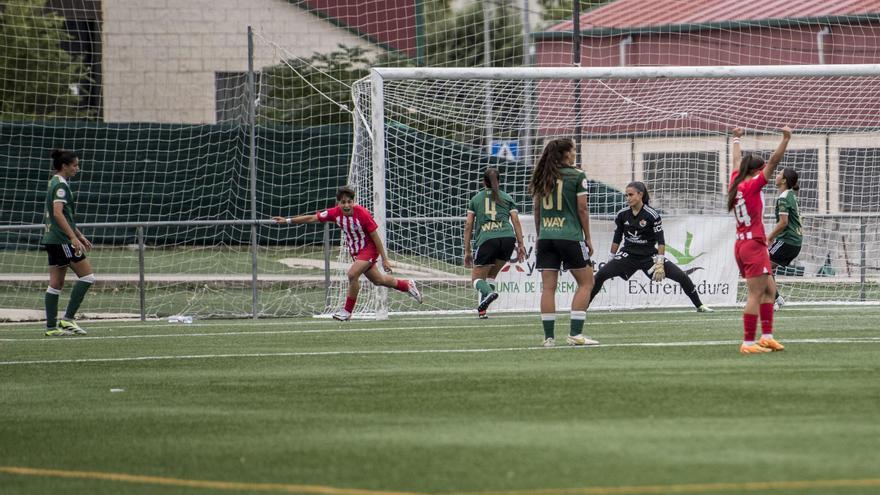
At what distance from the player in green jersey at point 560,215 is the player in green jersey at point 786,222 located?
4.56 meters

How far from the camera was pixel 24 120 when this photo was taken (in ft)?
100

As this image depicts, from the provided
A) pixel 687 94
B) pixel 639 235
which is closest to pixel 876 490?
pixel 639 235

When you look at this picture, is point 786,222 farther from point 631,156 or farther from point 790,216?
point 631,156

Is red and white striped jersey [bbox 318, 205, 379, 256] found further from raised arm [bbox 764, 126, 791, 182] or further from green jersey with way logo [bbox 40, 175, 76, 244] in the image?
raised arm [bbox 764, 126, 791, 182]

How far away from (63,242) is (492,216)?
18.6 ft

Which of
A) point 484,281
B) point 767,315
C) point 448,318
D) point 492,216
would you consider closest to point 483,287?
point 484,281

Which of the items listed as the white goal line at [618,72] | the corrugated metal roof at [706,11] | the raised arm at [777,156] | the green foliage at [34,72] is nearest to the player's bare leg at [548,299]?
the raised arm at [777,156]

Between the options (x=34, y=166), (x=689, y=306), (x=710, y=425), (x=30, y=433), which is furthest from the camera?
(x=34, y=166)

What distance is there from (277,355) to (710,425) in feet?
19.9

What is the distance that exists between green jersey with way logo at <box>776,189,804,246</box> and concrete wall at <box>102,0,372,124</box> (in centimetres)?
2213

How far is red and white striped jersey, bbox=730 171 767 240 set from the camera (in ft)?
37.1

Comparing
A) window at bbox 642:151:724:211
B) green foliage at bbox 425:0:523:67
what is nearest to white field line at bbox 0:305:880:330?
window at bbox 642:151:724:211

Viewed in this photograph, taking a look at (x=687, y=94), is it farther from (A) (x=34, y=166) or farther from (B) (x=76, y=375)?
(A) (x=34, y=166)

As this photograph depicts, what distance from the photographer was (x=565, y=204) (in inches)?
483
